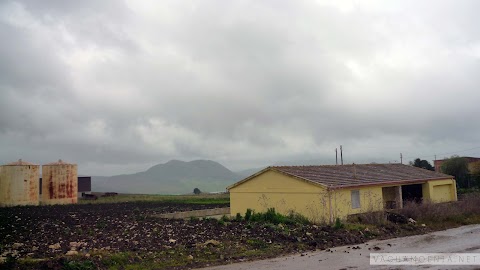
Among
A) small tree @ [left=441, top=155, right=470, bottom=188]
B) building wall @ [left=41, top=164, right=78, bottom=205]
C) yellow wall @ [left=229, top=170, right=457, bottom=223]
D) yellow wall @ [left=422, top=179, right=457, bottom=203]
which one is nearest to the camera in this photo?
yellow wall @ [left=229, top=170, right=457, bottom=223]

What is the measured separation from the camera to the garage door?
3247cm

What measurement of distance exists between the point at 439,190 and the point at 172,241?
25920 millimetres

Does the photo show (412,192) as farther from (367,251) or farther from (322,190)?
(367,251)

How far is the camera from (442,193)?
33375 mm

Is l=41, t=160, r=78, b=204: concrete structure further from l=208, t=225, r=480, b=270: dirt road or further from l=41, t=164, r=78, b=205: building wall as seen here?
l=208, t=225, r=480, b=270: dirt road

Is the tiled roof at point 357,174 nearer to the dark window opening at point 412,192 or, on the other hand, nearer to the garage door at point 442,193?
the garage door at point 442,193

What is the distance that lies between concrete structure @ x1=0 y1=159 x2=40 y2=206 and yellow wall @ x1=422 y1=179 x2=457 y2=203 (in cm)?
3754

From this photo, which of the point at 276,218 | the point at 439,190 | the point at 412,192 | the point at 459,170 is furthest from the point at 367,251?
the point at 459,170

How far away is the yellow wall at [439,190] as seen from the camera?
3158 cm

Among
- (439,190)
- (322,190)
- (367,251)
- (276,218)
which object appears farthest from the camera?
(439,190)

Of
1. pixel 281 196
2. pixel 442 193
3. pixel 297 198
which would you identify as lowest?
pixel 442 193

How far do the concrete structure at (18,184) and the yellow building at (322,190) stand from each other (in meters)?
25.0

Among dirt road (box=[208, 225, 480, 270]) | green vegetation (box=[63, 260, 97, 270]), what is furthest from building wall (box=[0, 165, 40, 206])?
dirt road (box=[208, 225, 480, 270])

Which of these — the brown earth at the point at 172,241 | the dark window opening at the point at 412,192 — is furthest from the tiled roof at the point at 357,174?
the brown earth at the point at 172,241
